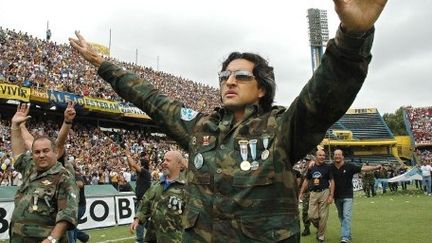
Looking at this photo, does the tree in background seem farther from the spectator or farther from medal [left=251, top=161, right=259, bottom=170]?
medal [left=251, top=161, right=259, bottom=170]

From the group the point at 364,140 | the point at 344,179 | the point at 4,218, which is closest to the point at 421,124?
the point at 364,140

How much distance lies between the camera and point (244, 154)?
2.53m

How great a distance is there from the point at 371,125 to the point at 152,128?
145 feet

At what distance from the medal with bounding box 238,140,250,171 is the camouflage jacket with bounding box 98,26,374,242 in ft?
0.07

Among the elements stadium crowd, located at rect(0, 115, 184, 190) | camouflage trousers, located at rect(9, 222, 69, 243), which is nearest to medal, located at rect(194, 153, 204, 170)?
camouflage trousers, located at rect(9, 222, 69, 243)

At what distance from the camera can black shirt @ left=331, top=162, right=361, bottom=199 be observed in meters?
10.8

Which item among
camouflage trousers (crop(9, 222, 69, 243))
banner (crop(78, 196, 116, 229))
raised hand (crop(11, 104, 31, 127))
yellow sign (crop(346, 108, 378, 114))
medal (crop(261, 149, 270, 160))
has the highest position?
yellow sign (crop(346, 108, 378, 114))

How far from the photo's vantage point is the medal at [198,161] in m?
2.66

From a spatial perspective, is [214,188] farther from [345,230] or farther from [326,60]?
[345,230]

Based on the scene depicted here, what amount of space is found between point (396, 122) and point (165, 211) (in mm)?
112536

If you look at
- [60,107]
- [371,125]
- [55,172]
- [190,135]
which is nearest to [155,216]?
[55,172]

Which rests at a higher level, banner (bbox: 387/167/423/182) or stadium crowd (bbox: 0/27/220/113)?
stadium crowd (bbox: 0/27/220/113)

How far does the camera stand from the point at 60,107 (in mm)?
33688

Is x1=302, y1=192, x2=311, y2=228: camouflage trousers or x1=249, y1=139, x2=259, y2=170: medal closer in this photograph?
x1=249, y1=139, x2=259, y2=170: medal
